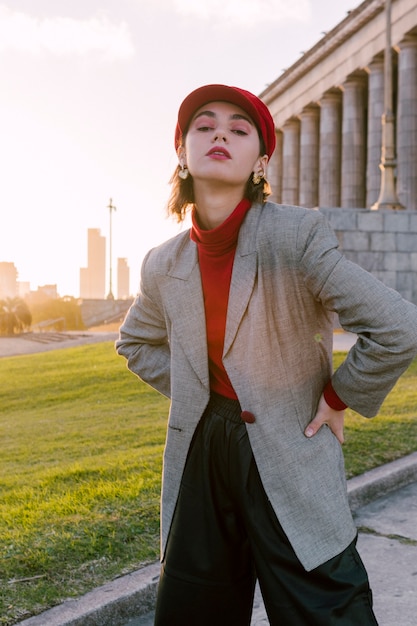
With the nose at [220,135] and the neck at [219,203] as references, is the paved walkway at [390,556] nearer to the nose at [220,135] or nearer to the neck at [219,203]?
the neck at [219,203]

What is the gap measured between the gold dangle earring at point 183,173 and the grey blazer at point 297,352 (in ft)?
1.09

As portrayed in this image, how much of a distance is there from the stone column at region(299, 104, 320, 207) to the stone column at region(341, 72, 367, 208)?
6065mm

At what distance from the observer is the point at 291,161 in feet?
176

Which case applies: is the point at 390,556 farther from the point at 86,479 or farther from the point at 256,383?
the point at 256,383

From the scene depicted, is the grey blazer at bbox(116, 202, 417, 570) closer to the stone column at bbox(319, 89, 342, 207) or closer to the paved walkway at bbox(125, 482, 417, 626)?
the paved walkway at bbox(125, 482, 417, 626)

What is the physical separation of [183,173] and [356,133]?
41346 millimetres

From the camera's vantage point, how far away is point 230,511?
2.88 m

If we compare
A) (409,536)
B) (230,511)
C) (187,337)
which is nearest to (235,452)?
(230,511)

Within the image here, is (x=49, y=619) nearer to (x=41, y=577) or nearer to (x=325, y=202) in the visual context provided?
(x=41, y=577)

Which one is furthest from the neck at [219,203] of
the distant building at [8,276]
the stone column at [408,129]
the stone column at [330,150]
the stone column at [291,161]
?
the distant building at [8,276]

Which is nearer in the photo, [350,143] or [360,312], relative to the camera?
[360,312]

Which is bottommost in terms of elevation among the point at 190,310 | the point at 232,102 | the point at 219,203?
the point at 190,310

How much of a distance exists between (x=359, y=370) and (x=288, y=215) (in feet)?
1.95

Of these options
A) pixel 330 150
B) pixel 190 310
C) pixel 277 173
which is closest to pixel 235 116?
pixel 190 310
